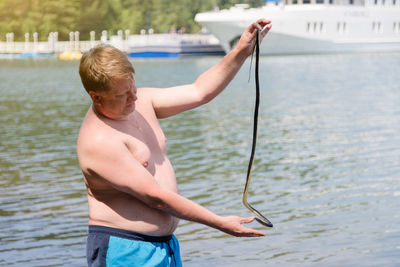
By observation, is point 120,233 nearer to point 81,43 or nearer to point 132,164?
point 132,164

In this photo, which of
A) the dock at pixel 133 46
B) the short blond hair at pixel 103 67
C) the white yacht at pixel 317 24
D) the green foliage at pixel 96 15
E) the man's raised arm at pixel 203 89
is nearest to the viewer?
the short blond hair at pixel 103 67

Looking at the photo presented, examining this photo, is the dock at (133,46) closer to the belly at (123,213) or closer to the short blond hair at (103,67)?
the belly at (123,213)

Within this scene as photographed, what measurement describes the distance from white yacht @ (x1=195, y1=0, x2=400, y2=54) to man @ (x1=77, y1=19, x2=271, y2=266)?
189 feet

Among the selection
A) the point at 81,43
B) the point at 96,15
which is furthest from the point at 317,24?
the point at 96,15

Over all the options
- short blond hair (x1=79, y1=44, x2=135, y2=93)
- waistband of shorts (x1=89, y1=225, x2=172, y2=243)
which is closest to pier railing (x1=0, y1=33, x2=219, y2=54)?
waistband of shorts (x1=89, y1=225, x2=172, y2=243)

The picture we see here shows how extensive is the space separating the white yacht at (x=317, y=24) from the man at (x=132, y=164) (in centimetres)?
5753

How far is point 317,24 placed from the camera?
65.7 m

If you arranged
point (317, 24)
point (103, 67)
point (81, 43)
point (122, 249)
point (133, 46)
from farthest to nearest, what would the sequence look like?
point (81, 43) < point (133, 46) < point (317, 24) < point (122, 249) < point (103, 67)

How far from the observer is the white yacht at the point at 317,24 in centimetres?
6228

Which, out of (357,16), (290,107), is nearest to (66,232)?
(290,107)

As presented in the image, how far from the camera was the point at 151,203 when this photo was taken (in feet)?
10.4

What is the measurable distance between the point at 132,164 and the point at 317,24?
210ft

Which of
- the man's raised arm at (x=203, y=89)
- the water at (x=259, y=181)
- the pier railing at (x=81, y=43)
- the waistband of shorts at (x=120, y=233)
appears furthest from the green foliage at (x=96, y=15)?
the waistband of shorts at (x=120, y=233)

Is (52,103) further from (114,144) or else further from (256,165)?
(114,144)
